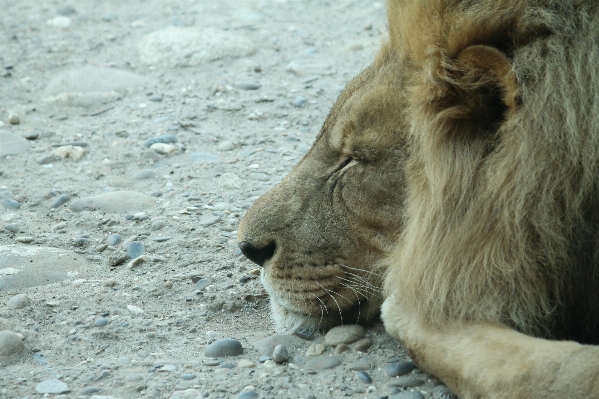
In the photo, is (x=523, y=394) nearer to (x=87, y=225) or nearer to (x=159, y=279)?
(x=159, y=279)

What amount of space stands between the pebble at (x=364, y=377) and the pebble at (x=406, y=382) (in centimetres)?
5

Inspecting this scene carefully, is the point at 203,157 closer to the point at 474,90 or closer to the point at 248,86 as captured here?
the point at 248,86

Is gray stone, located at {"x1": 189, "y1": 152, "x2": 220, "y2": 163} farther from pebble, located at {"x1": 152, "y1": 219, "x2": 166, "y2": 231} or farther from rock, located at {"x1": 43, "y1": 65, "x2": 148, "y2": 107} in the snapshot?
rock, located at {"x1": 43, "y1": 65, "x2": 148, "y2": 107}

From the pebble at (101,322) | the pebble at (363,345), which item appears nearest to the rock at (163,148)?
the pebble at (101,322)

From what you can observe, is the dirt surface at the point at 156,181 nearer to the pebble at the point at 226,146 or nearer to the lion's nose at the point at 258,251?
the pebble at the point at 226,146

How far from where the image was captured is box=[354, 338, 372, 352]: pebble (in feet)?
7.87

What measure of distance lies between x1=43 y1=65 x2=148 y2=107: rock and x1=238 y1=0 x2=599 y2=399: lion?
9.34ft

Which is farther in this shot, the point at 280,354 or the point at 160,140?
the point at 160,140

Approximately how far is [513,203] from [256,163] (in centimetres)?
223

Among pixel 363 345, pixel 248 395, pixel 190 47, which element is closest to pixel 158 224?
pixel 363 345

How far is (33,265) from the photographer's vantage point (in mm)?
2977

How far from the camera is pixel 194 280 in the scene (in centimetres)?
294

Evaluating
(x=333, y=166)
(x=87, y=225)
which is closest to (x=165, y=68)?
(x=87, y=225)

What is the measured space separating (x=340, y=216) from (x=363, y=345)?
1.21 feet
